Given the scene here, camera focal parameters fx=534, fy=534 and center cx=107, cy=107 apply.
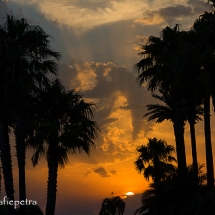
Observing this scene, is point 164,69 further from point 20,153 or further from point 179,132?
point 20,153

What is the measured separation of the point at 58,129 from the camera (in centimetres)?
3619

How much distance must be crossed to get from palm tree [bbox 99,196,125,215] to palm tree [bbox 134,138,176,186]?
14.7 m

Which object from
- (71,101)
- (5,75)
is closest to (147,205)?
(71,101)

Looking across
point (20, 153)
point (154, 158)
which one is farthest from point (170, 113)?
point (20, 153)

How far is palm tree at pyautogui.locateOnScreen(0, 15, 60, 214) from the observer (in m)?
30.7

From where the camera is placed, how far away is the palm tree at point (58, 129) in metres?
35.8

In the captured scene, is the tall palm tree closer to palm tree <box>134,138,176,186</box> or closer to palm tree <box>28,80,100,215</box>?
palm tree <box>28,80,100,215</box>

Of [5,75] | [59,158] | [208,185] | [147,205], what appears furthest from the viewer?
[208,185]

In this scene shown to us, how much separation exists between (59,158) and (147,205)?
7667mm

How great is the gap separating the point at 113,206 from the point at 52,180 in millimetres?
38380

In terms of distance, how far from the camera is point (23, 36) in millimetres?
31922

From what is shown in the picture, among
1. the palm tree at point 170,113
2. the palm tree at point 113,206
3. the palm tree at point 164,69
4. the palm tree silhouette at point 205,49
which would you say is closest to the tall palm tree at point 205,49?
the palm tree silhouette at point 205,49

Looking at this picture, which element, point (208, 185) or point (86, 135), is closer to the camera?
point (86, 135)

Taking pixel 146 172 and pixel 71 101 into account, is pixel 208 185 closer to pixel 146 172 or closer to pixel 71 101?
pixel 71 101
